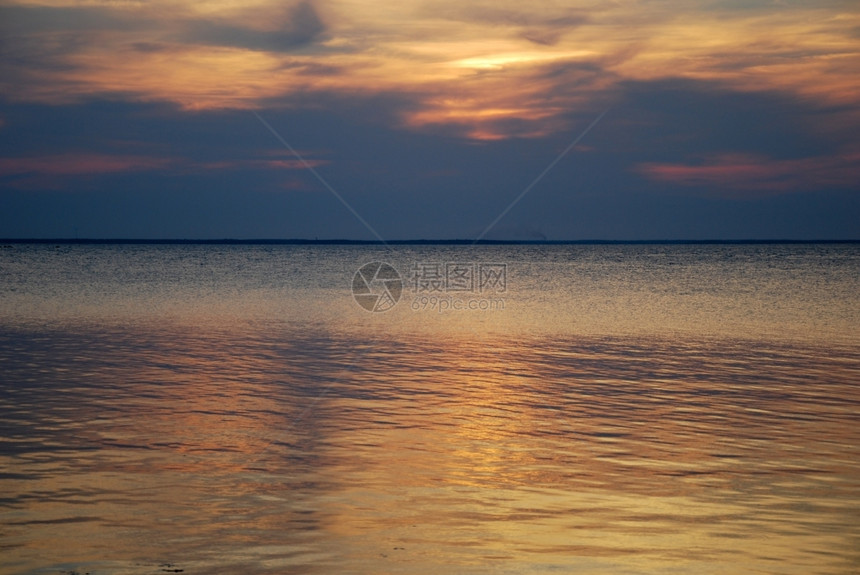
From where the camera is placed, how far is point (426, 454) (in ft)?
31.6

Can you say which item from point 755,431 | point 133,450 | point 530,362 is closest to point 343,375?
point 530,362

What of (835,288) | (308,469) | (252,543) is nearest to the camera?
(252,543)

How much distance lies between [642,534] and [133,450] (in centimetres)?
560

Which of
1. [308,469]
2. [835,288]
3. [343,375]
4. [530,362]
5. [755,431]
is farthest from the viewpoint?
[835,288]

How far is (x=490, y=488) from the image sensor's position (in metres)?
8.33

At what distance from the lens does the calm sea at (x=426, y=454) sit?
663 cm

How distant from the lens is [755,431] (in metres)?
10.9

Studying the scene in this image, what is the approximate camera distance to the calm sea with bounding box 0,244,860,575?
6633 millimetres

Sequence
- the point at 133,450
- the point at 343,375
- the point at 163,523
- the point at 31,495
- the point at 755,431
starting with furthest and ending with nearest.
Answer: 1. the point at 343,375
2. the point at 755,431
3. the point at 133,450
4. the point at 31,495
5. the point at 163,523

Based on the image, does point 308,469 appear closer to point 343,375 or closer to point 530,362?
point 343,375

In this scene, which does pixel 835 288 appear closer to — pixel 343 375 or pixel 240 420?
pixel 343 375

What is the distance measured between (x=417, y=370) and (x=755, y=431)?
700 centimetres

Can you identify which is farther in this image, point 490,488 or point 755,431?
point 755,431

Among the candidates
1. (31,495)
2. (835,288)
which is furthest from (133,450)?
(835,288)
